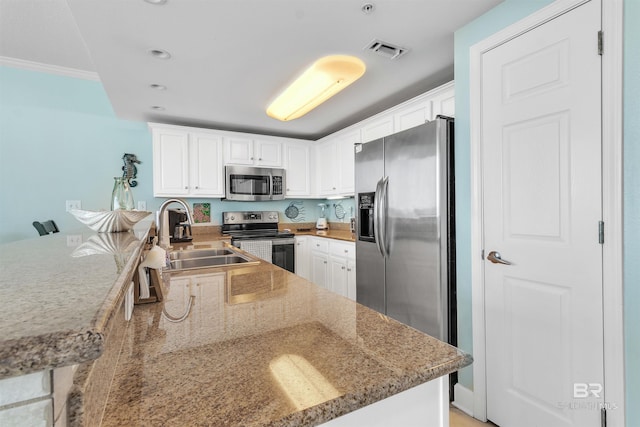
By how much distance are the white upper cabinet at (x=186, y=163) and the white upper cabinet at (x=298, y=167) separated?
897 millimetres

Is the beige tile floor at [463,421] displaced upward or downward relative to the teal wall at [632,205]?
downward

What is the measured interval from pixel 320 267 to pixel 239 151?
1.79 metres

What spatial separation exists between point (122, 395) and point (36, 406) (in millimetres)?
233

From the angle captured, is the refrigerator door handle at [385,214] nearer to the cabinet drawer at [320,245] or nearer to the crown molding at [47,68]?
the cabinet drawer at [320,245]

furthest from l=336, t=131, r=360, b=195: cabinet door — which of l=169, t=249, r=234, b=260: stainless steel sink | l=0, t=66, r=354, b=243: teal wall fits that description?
l=0, t=66, r=354, b=243: teal wall

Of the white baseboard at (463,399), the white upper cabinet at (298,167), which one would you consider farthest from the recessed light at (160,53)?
the white baseboard at (463,399)

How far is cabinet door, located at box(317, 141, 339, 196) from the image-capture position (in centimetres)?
396

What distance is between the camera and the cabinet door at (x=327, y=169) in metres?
3.96

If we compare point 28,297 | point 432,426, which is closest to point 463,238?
point 432,426

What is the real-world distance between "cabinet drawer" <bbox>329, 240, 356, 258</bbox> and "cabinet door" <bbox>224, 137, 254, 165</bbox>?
1.54 meters

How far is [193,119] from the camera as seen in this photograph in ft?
11.7

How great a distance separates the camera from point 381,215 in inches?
90.4

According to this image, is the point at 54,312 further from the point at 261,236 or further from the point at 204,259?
the point at 261,236

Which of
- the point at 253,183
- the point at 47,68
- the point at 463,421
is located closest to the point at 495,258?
the point at 463,421
